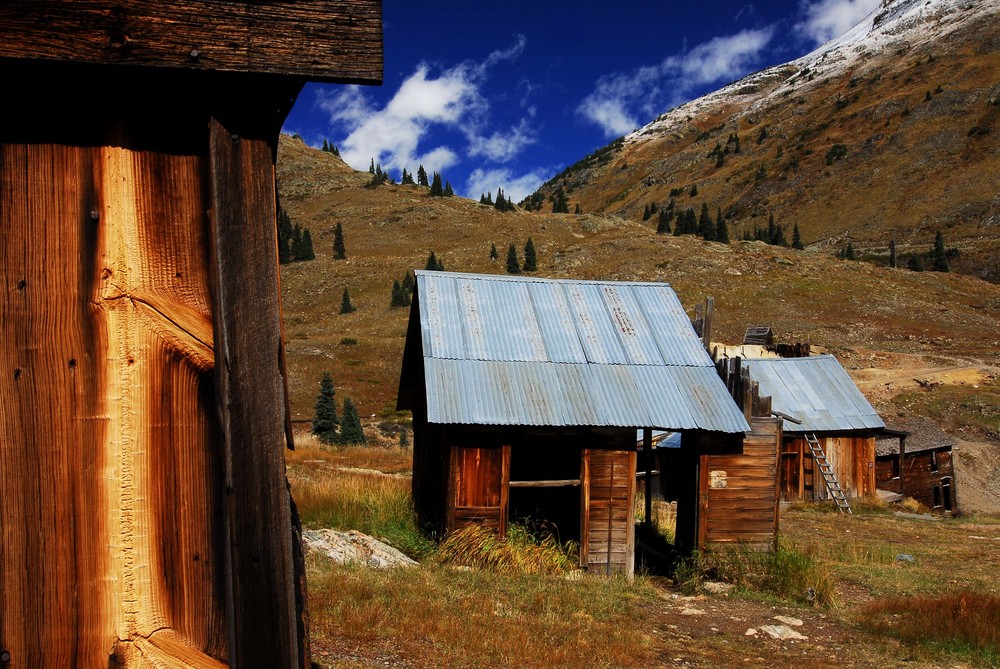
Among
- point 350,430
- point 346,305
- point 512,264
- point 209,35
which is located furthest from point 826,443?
point 512,264

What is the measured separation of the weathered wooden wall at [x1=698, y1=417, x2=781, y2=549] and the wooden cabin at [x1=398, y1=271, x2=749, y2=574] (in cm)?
62

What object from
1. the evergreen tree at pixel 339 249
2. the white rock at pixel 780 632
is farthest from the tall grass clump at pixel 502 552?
the evergreen tree at pixel 339 249

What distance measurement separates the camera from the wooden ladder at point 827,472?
76.6 feet

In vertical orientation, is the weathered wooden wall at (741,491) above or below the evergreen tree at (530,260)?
below

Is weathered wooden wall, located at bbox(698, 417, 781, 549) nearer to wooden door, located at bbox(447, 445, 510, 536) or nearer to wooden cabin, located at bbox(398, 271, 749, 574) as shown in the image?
wooden cabin, located at bbox(398, 271, 749, 574)

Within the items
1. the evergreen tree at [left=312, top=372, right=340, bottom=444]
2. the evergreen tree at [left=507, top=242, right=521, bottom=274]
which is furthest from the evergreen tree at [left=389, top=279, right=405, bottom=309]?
the evergreen tree at [left=312, top=372, right=340, bottom=444]

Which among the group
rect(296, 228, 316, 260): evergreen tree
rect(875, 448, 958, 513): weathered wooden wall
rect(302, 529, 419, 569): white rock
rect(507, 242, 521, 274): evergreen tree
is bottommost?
rect(875, 448, 958, 513): weathered wooden wall

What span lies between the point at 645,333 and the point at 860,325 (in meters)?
45.8

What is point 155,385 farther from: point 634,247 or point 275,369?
point 634,247

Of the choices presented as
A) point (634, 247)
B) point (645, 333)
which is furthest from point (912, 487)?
point (634, 247)

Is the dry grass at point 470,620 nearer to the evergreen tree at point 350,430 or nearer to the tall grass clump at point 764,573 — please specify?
the tall grass clump at point 764,573

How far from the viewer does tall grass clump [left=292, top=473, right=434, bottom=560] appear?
37.1ft

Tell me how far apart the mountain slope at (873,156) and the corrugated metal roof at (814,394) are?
213 ft

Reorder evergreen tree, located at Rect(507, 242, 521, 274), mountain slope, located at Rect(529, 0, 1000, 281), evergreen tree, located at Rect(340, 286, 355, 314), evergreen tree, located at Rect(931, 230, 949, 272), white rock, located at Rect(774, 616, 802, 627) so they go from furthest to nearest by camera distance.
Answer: mountain slope, located at Rect(529, 0, 1000, 281), evergreen tree, located at Rect(931, 230, 949, 272), evergreen tree, located at Rect(507, 242, 521, 274), evergreen tree, located at Rect(340, 286, 355, 314), white rock, located at Rect(774, 616, 802, 627)
